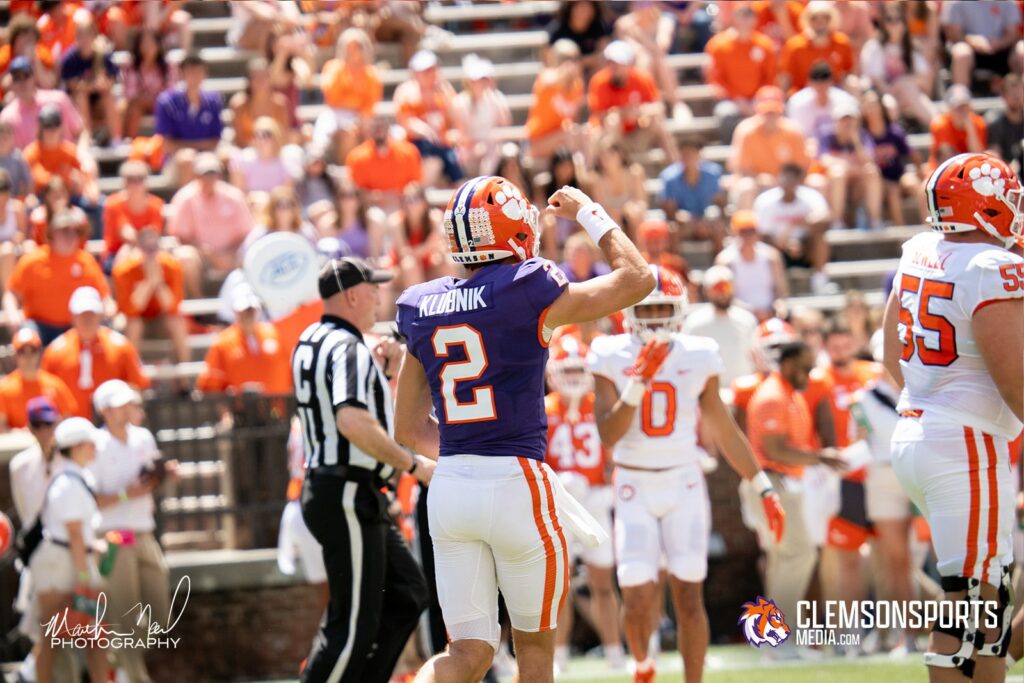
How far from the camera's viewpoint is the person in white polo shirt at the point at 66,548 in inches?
354

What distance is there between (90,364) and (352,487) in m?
4.95

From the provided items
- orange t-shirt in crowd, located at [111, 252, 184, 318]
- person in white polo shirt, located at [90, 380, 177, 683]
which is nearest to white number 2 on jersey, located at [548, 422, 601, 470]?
person in white polo shirt, located at [90, 380, 177, 683]

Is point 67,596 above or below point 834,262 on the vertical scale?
below

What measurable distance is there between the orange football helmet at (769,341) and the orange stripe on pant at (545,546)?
579 centimetres

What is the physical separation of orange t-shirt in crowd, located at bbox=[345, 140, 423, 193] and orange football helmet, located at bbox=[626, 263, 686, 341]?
640 cm

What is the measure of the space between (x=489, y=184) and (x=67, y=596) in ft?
15.7

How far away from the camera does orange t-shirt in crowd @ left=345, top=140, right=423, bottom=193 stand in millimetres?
14055

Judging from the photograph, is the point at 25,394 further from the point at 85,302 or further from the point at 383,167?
the point at 383,167

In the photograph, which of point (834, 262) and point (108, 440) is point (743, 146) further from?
point (108, 440)

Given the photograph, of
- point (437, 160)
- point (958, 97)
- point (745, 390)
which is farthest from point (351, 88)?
point (958, 97)

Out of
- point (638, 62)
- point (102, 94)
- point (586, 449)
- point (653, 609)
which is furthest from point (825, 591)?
point (102, 94)

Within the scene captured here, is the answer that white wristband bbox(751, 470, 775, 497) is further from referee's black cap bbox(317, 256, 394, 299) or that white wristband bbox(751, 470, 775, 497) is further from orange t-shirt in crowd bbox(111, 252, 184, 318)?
orange t-shirt in crowd bbox(111, 252, 184, 318)

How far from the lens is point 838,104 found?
15227mm
